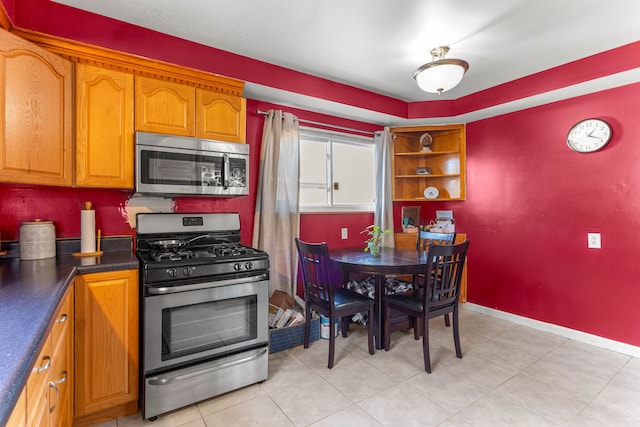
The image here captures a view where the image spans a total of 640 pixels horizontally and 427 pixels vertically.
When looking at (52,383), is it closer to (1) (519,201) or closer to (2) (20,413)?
(2) (20,413)

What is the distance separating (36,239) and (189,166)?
3.24ft

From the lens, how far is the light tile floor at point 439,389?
1.85 m

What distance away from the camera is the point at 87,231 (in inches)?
82.4

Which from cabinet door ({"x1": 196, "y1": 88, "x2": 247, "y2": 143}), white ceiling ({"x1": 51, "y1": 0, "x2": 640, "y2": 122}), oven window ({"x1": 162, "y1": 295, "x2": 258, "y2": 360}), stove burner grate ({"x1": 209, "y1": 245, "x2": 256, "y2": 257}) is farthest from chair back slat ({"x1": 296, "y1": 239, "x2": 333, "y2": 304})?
white ceiling ({"x1": 51, "y1": 0, "x2": 640, "y2": 122})

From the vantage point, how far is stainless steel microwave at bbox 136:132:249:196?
212cm

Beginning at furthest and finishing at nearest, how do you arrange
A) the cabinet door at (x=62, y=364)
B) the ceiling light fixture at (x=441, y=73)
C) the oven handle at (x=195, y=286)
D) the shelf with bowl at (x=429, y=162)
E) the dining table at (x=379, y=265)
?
the shelf with bowl at (x=429, y=162), the dining table at (x=379, y=265), the ceiling light fixture at (x=441, y=73), the oven handle at (x=195, y=286), the cabinet door at (x=62, y=364)

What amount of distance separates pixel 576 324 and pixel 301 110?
3.41 meters

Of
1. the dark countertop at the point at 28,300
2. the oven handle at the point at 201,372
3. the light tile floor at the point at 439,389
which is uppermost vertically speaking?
the dark countertop at the point at 28,300

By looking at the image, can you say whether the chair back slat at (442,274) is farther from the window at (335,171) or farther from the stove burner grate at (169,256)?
the stove burner grate at (169,256)

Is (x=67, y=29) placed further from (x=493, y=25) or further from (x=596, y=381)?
(x=596, y=381)

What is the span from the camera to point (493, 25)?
216cm

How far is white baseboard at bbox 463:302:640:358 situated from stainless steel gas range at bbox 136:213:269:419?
2.75 metres

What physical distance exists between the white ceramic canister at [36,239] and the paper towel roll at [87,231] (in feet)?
0.50

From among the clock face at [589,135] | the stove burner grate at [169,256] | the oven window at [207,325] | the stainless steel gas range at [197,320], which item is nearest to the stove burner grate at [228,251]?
the stainless steel gas range at [197,320]
